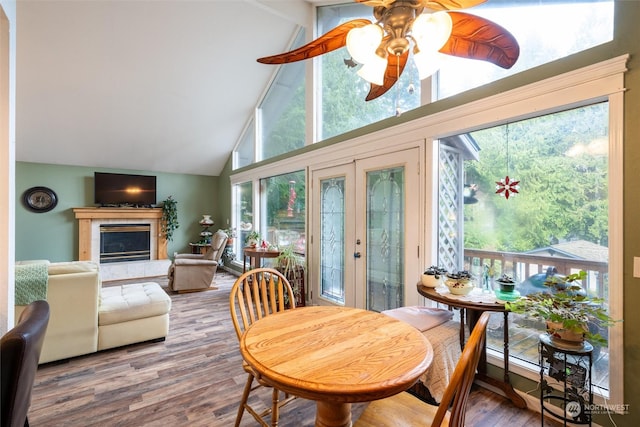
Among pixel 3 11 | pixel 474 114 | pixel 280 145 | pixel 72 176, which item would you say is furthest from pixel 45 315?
pixel 72 176

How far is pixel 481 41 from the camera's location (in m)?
1.45

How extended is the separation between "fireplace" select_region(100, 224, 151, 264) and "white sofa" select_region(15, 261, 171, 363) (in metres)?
3.80

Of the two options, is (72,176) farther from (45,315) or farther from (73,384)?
(45,315)

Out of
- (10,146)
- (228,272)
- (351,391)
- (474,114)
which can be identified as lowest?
(228,272)

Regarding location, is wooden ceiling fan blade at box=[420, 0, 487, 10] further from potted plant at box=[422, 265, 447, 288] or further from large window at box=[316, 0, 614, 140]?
potted plant at box=[422, 265, 447, 288]

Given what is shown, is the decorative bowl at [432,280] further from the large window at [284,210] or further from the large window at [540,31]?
the large window at [284,210]

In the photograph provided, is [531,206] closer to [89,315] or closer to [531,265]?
[531,265]

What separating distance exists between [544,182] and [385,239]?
1485 mm

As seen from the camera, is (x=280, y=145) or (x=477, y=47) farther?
(x=280, y=145)

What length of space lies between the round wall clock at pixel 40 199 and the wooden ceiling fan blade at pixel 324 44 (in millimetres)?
6238

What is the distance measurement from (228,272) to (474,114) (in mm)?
5761

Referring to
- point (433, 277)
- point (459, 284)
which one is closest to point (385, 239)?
point (433, 277)

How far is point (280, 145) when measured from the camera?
5.05m

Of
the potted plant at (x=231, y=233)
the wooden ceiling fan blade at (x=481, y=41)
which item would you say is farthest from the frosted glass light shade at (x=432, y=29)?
the potted plant at (x=231, y=233)
